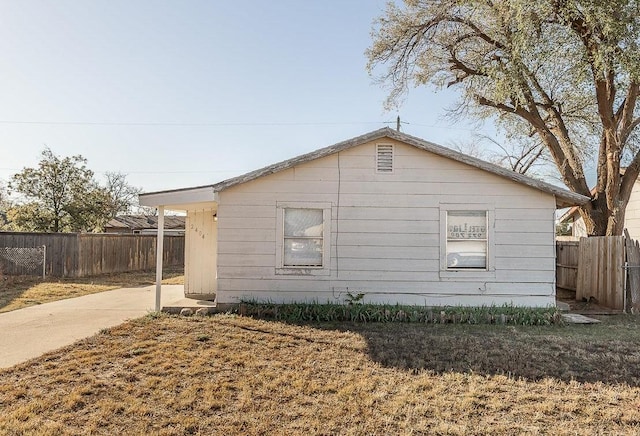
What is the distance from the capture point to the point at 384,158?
28.1ft

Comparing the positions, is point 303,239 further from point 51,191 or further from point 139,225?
point 139,225

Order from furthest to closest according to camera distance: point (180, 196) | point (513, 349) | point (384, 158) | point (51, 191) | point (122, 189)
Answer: point (122, 189)
point (51, 191)
point (384, 158)
point (180, 196)
point (513, 349)

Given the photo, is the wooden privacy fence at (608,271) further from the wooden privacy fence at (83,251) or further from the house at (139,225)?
the house at (139,225)

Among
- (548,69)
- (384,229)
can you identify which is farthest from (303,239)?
(548,69)

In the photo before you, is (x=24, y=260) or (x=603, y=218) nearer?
(x=603, y=218)

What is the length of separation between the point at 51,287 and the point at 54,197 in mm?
13589

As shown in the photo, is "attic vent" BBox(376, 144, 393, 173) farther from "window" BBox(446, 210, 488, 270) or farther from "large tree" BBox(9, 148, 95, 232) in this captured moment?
"large tree" BBox(9, 148, 95, 232)

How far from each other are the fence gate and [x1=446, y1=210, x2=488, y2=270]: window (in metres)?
3.43

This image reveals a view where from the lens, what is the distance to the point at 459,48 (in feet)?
43.3

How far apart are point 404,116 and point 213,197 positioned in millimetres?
10590

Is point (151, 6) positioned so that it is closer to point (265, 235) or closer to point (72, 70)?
point (72, 70)

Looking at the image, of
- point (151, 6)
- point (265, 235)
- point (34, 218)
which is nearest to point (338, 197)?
point (265, 235)

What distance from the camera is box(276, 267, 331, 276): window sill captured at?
Result: 8.45 metres

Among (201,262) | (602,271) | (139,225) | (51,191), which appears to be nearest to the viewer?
(602,271)
